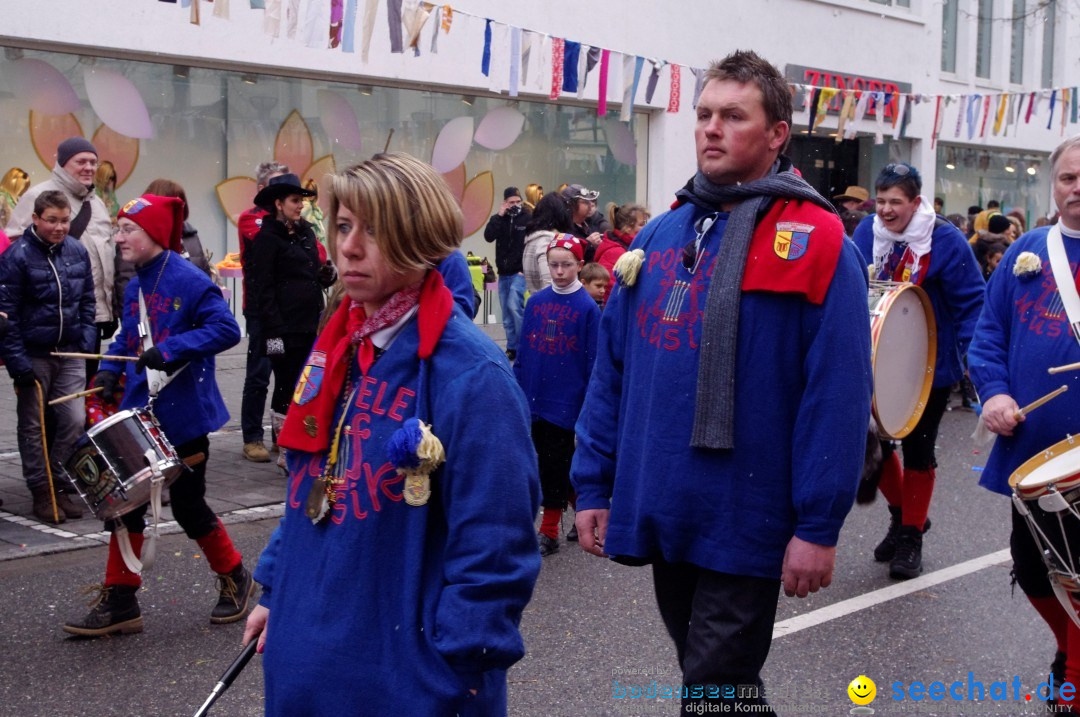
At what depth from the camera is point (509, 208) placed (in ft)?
43.4

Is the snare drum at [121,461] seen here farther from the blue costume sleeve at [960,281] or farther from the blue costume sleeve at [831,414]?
the blue costume sleeve at [960,281]

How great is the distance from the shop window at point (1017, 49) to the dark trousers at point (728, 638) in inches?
1015

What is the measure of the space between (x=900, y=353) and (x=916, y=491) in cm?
99

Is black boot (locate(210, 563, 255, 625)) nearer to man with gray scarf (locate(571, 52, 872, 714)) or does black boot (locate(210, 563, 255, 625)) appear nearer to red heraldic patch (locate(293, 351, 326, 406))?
man with gray scarf (locate(571, 52, 872, 714))

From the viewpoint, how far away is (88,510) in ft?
24.1

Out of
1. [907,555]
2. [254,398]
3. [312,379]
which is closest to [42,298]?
[254,398]

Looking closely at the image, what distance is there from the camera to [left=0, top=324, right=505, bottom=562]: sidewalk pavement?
668 cm

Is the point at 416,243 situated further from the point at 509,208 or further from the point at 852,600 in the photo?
the point at 509,208

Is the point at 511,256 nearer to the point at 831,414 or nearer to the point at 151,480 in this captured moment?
the point at 151,480

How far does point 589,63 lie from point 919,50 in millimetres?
10783

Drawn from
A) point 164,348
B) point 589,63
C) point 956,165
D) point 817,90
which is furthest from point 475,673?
point 956,165

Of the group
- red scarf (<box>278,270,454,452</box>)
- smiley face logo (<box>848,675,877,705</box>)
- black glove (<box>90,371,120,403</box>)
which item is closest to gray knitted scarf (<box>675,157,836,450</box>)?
red scarf (<box>278,270,454,452</box>)

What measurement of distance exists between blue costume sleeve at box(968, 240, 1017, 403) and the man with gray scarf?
4.81 feet

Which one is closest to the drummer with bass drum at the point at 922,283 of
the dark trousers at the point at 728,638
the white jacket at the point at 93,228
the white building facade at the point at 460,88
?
the dark trousers at the point at 728,638
